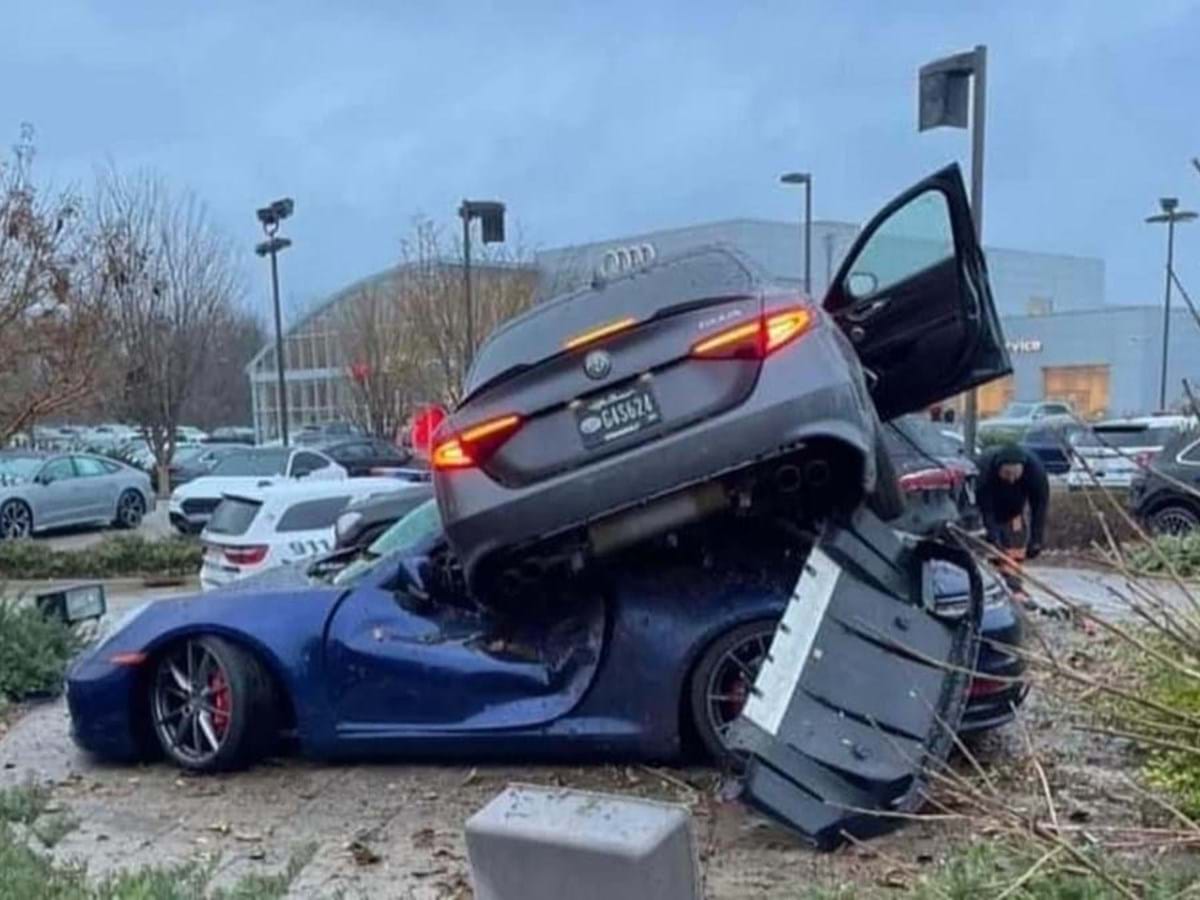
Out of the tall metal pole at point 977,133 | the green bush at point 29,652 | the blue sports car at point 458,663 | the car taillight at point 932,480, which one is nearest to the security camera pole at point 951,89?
the tall metal pole at point 977,133

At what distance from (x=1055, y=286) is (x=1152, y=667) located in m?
63.1

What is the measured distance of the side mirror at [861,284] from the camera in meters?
5.41

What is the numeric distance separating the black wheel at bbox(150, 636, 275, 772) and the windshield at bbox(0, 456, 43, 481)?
1543 cm

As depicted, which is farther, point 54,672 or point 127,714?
point 54,672

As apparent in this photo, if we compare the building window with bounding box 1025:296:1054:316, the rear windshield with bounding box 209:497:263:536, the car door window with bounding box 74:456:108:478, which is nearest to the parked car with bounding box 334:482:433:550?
the rear windshield with bounding box 209:497:263:536

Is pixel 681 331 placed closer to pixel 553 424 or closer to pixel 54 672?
pixel 553 424

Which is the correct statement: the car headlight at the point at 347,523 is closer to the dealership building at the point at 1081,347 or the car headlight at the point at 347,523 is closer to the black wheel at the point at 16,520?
the black wheel at the point at 16,520

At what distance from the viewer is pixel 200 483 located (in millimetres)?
17922

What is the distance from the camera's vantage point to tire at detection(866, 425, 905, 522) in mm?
4484

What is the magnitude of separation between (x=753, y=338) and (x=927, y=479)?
5.10ft

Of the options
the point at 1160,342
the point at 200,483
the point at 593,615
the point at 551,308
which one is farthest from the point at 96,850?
the point at 1160,342

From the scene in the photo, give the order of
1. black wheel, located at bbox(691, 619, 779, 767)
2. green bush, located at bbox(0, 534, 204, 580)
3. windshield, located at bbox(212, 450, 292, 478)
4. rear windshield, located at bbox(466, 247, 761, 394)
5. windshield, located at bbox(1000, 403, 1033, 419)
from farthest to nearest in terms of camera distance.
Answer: windshield, located at bbox(1000, 403, 1033, 419) < windshield, located at bbox(212, 450, 292, 478) < green bush, located at bbox(0, 534, 204, 580) < black wheel, located at bbox(691, 619, 779, 767) < rear windshield, located at bbox(466, 247, 761, 394)

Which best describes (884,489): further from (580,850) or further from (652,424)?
(580,850)

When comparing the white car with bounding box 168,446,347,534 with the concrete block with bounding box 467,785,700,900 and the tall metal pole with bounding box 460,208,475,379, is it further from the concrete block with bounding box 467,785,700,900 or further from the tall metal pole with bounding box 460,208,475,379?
the concrete block with bounding box 467,785,700,900
